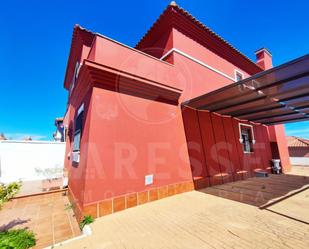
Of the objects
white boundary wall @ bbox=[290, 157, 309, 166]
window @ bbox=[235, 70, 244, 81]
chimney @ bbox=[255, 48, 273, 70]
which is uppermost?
chimney @ bbox=[255, 48, 273, 70]

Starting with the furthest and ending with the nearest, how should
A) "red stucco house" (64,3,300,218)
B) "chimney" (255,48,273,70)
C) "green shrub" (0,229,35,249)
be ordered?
"chimney" (255,48,273,70) → "red stucco house" (64,3,300,218) → "green shrub" (0,229,35,249)

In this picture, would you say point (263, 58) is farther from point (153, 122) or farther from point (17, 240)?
point (17, 240)

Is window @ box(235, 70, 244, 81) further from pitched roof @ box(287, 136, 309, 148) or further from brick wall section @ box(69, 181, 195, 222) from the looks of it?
pitched roof @ box(287, 136, 309, 148)

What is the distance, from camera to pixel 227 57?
906 cm

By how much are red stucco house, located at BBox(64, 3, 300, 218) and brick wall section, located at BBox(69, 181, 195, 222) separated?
0.02m

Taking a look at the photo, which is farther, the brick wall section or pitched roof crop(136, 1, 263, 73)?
pitched roof crop(136, 1, 263, 73)

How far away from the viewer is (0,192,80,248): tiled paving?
3.50 meters

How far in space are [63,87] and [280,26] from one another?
16096mm

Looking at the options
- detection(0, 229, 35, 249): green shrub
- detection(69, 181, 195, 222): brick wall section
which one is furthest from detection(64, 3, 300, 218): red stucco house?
detection(0, 229, 35, 249): green shrub

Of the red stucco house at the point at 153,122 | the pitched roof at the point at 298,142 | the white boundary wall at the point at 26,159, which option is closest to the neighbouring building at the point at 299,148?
the pitched roof at the point at 298,142

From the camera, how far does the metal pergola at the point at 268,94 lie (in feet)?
12.9

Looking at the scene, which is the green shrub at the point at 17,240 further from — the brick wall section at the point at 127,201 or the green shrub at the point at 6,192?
the brick wall section at the point at 127,201

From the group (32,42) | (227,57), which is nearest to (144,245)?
(227,57)

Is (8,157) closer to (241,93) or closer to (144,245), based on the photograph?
(144,245)
